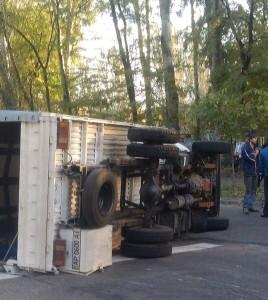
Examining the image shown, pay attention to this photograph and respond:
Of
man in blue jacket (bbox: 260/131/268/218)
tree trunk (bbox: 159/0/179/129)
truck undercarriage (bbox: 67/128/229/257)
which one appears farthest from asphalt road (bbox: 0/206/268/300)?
tree trunk (bbox: 159/0/179/129)

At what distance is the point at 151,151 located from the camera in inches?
345

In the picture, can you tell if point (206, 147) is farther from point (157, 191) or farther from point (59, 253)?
point (59, 253)

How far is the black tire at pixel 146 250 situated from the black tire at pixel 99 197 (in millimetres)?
771

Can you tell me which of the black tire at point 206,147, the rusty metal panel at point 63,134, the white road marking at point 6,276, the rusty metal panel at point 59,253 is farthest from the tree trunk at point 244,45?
the white road marking at point 6,276

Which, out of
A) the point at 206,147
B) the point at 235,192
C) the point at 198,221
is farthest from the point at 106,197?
the point at 235,192

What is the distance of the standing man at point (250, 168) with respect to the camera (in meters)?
14.1

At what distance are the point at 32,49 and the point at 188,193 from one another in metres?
22.3

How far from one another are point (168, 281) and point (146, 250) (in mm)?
1305

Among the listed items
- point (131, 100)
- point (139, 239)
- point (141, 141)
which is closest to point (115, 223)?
point (139, 239)

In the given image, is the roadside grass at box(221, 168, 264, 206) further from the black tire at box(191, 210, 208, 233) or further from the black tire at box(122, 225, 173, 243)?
the black tire at box(122, 225, 173, 243)

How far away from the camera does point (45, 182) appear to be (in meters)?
7.64

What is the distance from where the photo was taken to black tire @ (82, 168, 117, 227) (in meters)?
7.75

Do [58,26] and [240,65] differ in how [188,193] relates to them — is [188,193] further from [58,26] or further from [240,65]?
[58,26]

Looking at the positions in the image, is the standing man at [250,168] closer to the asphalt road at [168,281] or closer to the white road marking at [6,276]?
the asphalt road at [168,281]
